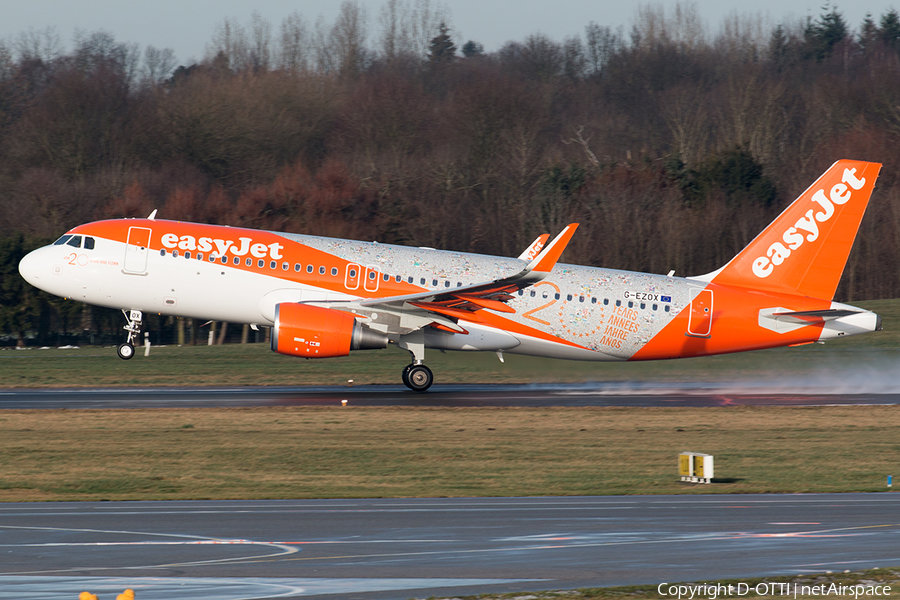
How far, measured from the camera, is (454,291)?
28.6m

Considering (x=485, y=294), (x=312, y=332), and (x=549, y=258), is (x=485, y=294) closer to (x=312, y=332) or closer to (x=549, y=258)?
(x=549, y=258)

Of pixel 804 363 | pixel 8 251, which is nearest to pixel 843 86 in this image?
pixel 804 363

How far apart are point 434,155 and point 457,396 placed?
4810 centimetres

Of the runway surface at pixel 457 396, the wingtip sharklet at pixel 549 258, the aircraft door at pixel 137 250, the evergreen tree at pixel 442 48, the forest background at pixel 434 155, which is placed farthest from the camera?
the evergreen tree at pixel 442 48

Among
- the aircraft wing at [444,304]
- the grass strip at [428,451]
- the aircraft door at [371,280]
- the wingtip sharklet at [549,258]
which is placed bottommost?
the grass strip at [428,451]

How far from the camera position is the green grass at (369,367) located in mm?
32094

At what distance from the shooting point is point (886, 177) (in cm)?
7088

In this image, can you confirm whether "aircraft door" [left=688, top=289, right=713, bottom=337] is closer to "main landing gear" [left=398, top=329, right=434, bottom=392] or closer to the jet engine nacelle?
"main landing gear" [left=398, top=329, right=434, bottom=392]

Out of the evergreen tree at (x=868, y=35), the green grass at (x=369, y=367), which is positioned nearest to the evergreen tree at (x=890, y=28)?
the evergreen tree at (x=868, y=35)

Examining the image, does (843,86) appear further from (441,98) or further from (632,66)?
(441,98)

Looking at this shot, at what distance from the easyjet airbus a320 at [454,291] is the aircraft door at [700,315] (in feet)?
0.10

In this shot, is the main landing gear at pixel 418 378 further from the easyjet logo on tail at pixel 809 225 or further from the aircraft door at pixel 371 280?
the easyjet logo on tail at pixel 809 225

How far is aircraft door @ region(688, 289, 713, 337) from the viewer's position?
31.3 meters

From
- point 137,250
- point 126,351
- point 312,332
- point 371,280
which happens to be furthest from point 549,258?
point 126,351
